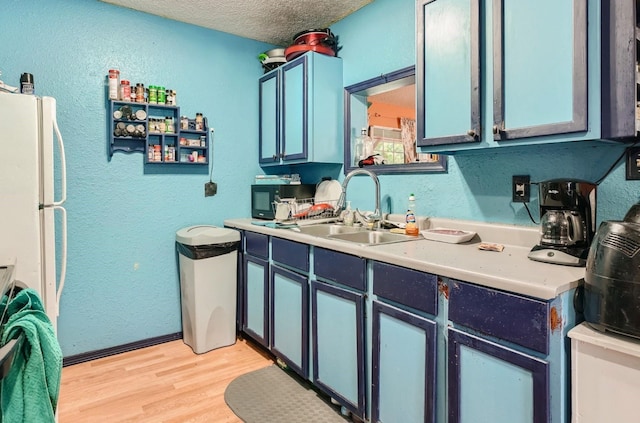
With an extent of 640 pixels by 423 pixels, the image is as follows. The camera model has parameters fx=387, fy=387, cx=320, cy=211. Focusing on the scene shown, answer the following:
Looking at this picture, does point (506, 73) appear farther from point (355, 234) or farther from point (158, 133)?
point (158, 133)

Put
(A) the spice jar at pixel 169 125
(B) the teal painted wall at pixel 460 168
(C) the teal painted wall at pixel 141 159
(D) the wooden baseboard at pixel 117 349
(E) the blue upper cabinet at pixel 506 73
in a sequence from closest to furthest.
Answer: (E) the blue upper cabinet at pixel 506 73, (B) the teal painted wall at pixel 460 168, (C) the teal painted wall at pixel 141 159, (D) the wooden baseboard at pixel 117 349, (A) the spice jar at pixel 169 125

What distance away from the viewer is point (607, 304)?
1.03m

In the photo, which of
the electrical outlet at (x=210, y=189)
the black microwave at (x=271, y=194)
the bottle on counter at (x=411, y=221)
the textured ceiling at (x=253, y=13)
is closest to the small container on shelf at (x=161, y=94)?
the textured ceiling at (x=253, y=13)

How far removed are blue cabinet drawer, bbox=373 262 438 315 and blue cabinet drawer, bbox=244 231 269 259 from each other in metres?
1.01

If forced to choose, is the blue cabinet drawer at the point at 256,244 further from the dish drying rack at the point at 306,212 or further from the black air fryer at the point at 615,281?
the black air fryer at the point at 615,281

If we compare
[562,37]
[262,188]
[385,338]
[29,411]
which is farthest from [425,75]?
[29,411]

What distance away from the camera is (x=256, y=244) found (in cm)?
259

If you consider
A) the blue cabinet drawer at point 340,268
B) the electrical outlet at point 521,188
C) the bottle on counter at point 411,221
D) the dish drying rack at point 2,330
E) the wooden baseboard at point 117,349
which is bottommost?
the wooden baseboard at point 117,349

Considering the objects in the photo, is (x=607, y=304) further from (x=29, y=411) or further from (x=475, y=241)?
(x=29, y=411)

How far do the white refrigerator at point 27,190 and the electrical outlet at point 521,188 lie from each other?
6.90 feet

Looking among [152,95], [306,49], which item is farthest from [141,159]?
[306,49]

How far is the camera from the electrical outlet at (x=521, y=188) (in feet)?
5.73

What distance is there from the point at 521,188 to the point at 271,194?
1.70m

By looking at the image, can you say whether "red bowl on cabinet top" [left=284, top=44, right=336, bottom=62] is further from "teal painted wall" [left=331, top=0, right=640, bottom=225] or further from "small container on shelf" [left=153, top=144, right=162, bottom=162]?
"small container on shelf" [left=153, top=144, right=162, bottom=162]
